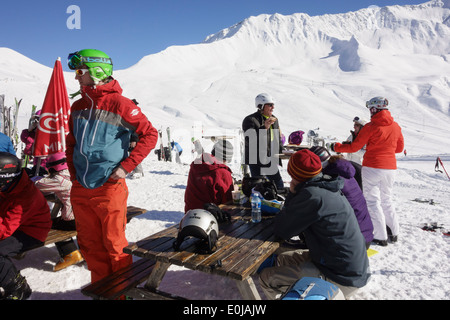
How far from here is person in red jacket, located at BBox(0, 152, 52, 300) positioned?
9.37ft

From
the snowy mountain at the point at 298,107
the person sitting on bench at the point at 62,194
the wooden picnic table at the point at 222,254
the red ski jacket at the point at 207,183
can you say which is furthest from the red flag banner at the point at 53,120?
the wooden picnic table at the point at 222,254

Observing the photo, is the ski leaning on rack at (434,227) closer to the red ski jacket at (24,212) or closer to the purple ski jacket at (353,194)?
the purple ski jacket at (353,194)

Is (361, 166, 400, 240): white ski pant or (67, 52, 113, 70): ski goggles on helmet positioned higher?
(67, 52, 113, 70): ski goggles on helmet

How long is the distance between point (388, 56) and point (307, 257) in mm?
123044

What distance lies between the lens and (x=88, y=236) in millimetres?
2883

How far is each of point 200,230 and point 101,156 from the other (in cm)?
116

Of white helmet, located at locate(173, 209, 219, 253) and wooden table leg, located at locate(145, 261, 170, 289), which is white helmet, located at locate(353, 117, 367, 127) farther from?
wooden table leg, located at locate(145, 261, 170, 289)

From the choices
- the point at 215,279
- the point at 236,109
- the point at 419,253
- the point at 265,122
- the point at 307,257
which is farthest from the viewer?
the point at 236,109

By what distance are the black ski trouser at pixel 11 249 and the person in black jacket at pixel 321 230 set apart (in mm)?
2480

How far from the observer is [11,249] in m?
3.02

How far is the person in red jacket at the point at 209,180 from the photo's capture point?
3.98 metres

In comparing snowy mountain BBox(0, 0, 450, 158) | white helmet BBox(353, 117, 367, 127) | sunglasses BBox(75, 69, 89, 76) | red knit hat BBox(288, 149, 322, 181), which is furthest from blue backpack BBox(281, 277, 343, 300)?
snowy mountain BBox(0, 0, 450, 158)
